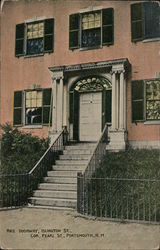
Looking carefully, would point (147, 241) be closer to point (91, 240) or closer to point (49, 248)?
point (91, 240)

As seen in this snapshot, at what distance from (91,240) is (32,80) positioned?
901 centimetres

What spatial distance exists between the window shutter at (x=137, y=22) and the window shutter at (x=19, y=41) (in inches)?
183

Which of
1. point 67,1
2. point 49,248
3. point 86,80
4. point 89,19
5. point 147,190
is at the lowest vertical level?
point 49,248

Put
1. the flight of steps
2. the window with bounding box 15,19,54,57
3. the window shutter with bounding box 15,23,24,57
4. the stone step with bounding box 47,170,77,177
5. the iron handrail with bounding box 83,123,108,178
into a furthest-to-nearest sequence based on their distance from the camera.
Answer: the window shutter with bounding box 15,23,24,57 → the window with bounding box 15,19,54,57 → the stone step with bounding box 47,170,77,177 → the iron handrail with bounding box 83,123,108,178 → the flight of steps

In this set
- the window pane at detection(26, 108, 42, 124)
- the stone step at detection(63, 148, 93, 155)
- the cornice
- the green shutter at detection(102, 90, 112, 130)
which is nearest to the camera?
the stone step at detection(63, 148, 93, 155)

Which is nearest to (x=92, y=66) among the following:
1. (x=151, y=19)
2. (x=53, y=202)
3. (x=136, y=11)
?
(x=136, y=11)

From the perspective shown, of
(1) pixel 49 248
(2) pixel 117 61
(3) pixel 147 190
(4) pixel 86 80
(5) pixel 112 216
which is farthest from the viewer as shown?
(4) pixel 86 80

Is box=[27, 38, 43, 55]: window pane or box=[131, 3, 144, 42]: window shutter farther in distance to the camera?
box=[27, 38, 43, 55]: window pane

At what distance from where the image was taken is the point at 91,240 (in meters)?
5.62

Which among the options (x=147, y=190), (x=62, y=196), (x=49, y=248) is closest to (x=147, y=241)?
(x=49, y=248)

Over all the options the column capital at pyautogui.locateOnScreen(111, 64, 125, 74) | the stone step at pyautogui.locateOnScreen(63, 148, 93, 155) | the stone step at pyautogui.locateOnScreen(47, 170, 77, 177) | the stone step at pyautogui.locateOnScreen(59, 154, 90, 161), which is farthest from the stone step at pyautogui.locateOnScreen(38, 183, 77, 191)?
the column capital at pyautogui.locateOnScreen(111, 64, 125, 74)

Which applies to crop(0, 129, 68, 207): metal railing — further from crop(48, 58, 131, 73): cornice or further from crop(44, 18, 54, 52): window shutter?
crop(44, 18, 54, 52): window shutter

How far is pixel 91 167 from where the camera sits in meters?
9.20

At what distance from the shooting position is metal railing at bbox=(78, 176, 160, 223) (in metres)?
6.92
